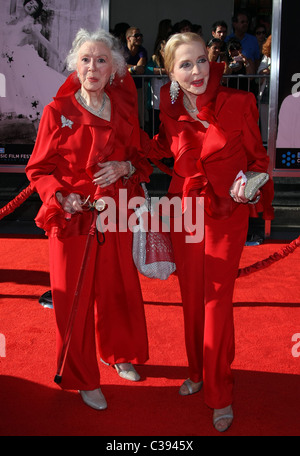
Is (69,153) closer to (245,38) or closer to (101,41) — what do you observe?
(101,41)

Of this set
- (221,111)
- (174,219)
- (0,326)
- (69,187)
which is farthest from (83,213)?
(0,326)

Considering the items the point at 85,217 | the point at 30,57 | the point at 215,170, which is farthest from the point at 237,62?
the point at 85,217

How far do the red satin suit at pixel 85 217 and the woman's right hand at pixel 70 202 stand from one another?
3 cm

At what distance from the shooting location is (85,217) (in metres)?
2.62

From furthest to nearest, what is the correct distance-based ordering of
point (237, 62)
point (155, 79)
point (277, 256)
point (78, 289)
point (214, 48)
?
point (155, 79)
point (237, 62)
point (214, 48)
point (277, 256)
point (78, 289)

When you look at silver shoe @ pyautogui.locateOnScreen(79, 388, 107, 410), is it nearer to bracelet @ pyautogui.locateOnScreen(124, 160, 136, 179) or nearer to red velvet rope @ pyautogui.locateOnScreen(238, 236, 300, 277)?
bracelet @ pyautogui.locateOnScreen(124, 160, 136, 179)

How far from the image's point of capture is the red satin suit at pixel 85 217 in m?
2.55

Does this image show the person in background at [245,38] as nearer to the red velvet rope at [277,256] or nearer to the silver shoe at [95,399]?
the red velvet rope at [277,256]

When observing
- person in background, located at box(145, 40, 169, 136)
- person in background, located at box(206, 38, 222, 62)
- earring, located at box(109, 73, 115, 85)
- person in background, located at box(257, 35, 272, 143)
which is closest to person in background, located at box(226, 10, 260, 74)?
person in background, located at box(257, 35, 272, 143)

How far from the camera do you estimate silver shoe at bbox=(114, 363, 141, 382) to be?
2955mm

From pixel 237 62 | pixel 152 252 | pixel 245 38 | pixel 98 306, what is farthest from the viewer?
pixel 245 38

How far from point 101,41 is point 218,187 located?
0.92 meters

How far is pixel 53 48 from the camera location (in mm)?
6258

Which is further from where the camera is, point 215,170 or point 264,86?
point 264,86
